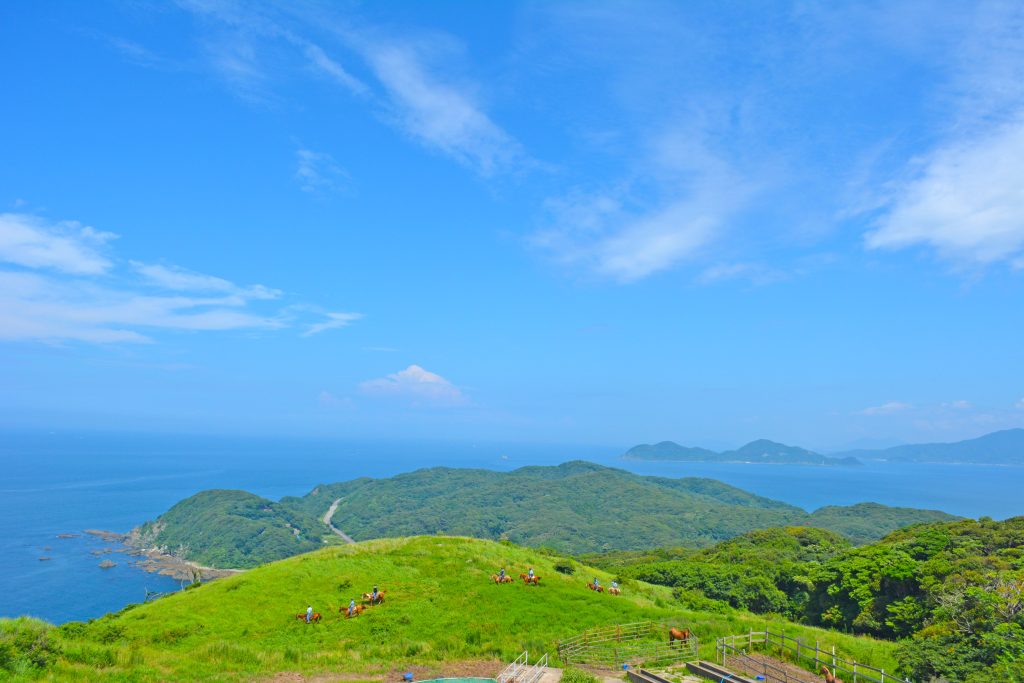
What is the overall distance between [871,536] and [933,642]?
166m

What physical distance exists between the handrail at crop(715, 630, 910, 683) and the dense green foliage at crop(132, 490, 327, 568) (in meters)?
142

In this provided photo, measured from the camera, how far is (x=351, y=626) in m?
25.9

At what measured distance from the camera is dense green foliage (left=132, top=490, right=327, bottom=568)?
144750mm

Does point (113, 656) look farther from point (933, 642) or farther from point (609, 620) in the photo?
point (933, 642)

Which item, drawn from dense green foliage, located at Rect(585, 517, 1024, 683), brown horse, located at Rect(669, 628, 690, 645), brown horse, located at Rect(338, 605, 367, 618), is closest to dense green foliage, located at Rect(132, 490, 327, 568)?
dense green foliage, located at Rect(585, 517, 1024, 683)

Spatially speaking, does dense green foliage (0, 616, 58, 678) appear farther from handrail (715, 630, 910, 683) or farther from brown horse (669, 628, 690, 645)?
handrail (715, 630, 910, 683)

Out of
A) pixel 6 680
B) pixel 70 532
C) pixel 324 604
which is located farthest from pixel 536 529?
pixel 6 680

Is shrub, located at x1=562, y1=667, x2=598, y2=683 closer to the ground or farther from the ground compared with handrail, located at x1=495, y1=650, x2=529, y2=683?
farther from the ground

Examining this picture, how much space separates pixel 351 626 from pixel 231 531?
15033cm

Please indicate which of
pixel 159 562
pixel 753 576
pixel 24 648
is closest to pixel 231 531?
pixel 159 562

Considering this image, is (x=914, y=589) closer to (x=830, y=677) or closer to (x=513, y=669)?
(x=830, y=677)

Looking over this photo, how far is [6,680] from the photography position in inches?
596

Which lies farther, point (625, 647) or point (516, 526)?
point (516, 526)

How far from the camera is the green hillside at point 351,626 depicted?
19156 millimetres
